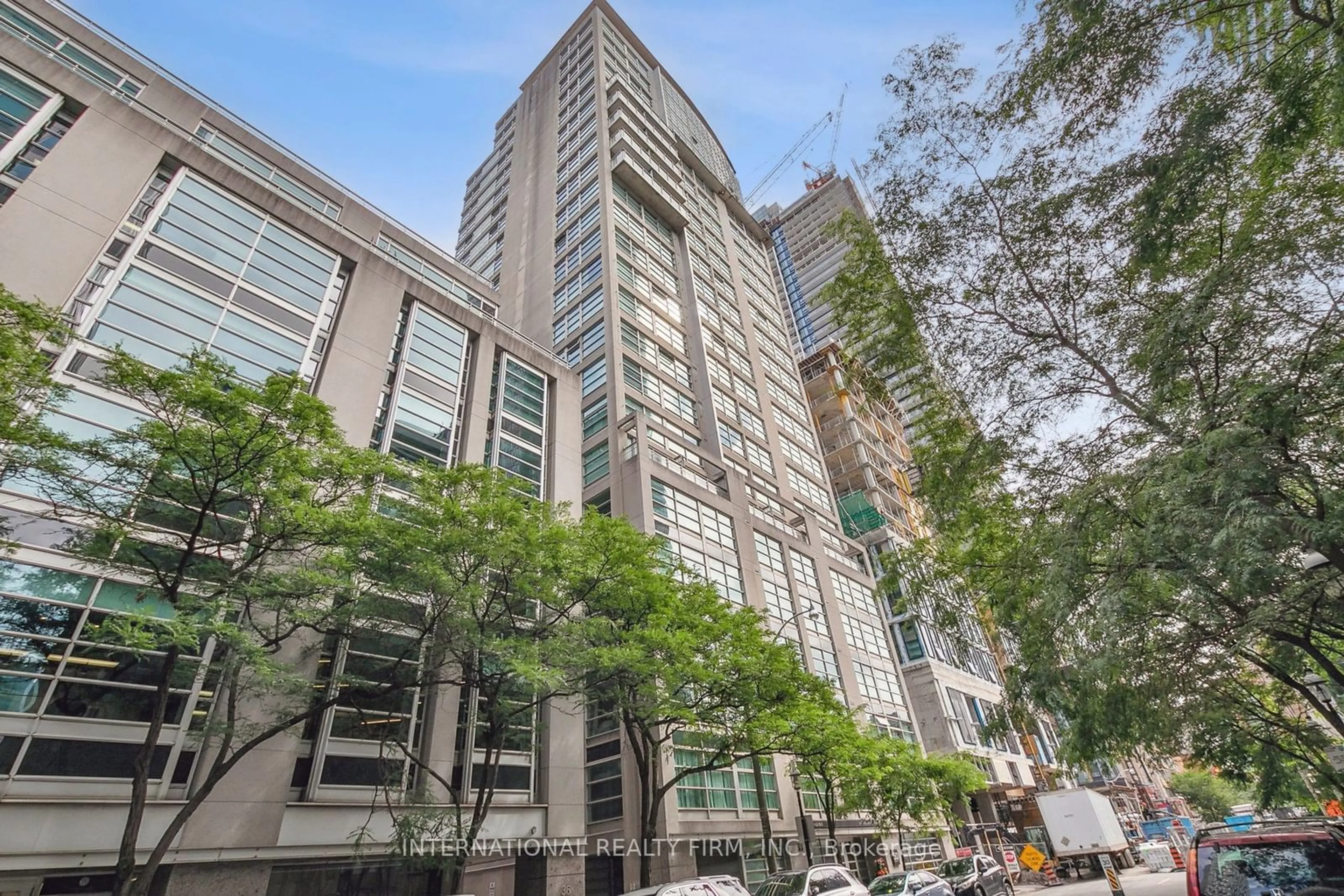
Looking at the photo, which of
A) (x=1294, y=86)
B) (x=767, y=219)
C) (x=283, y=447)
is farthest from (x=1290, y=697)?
(x=767, y=219)

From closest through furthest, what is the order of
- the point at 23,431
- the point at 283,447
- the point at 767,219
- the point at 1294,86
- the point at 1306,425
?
the point at 1294,86, the point at 1306,425, the point at 23,431, the point at 283,447, the point at 767,219

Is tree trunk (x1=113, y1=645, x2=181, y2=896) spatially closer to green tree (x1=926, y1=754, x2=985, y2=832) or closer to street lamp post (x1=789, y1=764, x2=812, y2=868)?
street lamp post (x1=789, y1=764, x2=812, y2=868)

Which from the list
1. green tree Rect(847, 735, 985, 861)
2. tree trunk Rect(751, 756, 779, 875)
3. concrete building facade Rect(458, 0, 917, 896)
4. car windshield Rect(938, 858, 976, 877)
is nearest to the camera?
tree trunk Rect(751, 756, 779, 875)

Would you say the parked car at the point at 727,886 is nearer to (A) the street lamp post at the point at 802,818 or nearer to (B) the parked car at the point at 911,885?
(B) the parked car at the point at 911,885

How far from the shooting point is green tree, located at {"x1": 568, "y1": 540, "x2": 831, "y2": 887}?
639 inches

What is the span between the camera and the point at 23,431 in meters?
10.7

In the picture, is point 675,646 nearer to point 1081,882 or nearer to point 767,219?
point 1081,882

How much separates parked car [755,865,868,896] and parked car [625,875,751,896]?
929 millimetres

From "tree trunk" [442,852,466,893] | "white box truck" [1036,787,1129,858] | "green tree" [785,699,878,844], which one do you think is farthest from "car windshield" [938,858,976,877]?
"tree trunk" [442,852,466,893]

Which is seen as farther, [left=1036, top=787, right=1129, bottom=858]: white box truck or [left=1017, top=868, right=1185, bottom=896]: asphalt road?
[left=1036, top=787, right=1129, bottom=858]: white box truck

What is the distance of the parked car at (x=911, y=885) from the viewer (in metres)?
14.9

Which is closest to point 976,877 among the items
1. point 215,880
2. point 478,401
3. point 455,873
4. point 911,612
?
point 911,612

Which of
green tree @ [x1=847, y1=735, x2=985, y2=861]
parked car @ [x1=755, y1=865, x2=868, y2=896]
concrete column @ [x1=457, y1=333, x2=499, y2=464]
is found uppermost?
concrete column @ [x1=457, y1=333, x2=499, y2=464]

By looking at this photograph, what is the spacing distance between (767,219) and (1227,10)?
449 ft
